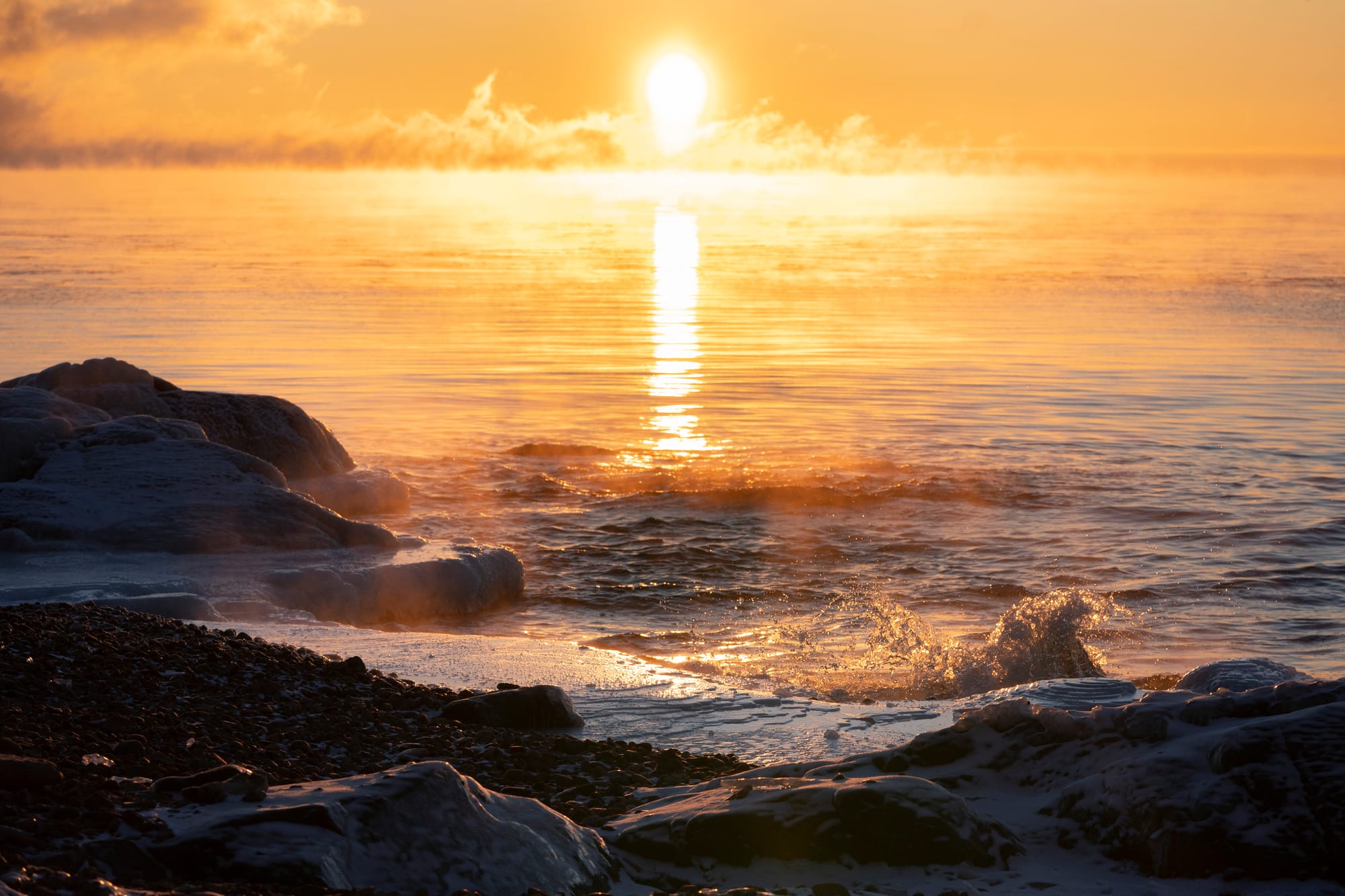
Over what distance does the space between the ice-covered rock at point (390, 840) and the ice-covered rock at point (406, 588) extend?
5.57 meters

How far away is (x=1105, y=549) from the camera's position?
12.6 metres

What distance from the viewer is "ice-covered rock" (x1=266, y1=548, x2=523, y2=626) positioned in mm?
10141

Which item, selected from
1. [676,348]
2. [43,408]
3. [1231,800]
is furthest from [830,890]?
[676,348]

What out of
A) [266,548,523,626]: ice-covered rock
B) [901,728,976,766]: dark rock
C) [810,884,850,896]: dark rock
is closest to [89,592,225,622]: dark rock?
[266,548,523,626]: ice-covered rock

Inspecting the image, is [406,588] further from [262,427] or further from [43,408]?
[43,408]

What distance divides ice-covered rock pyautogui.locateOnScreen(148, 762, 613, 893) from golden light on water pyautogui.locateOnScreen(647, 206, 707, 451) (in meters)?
13.2

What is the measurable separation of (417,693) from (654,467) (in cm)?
959

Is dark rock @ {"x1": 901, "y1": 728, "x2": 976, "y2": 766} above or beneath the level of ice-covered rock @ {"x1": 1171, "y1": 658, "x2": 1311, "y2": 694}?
above

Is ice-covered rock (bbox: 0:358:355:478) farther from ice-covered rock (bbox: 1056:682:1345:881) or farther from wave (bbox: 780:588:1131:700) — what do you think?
ice-covered rock (bbox: 1056:682:1345:881)

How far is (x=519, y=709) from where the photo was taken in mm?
6996

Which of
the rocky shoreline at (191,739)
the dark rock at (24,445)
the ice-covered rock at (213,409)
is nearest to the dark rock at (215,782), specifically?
the rocky shoreline at (191,739)

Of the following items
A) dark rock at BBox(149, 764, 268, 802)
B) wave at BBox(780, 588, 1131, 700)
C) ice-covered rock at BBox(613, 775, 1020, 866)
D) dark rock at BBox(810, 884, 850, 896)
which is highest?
dark rock at BBox(149, 764, 268, 802)

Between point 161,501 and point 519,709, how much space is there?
5.85 metres

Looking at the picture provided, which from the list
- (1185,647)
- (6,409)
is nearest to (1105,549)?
(1185,647)
